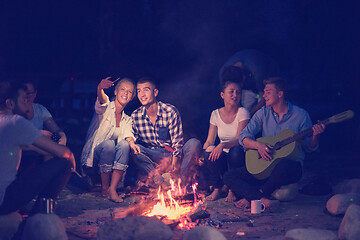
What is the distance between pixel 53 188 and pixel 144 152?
6.58 feet

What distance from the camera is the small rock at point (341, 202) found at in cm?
563

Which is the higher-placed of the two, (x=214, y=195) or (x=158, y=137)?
(x=158, y=137)

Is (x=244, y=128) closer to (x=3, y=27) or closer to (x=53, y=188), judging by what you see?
(x=53, y=188)

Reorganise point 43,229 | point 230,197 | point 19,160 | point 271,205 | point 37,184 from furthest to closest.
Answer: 1. point 230,197
2. point 271,205
3. point 37,184
4. point 19,160
5. point 43,229

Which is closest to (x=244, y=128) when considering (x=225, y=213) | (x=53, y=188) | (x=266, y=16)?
(x=225, y=213)

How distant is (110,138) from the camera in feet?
23.3

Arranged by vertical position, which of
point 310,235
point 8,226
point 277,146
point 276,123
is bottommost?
point 310,235

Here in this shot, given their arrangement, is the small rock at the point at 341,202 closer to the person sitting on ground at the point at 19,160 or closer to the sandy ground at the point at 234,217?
the sandy ground at the point at 234,217

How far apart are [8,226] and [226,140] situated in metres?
3.38

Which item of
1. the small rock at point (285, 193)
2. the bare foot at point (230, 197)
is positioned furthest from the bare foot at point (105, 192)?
the small rock at point (285, 193)

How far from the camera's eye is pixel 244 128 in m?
6.62

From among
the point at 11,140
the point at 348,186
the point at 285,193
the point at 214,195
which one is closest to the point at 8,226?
the point at 11,140

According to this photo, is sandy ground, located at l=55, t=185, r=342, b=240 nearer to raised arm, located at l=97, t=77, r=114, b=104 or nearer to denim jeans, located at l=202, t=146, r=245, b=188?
denim jeans, located at l=202, t=146, r=245, b=188

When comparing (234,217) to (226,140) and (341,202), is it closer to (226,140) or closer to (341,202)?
(341,202)
